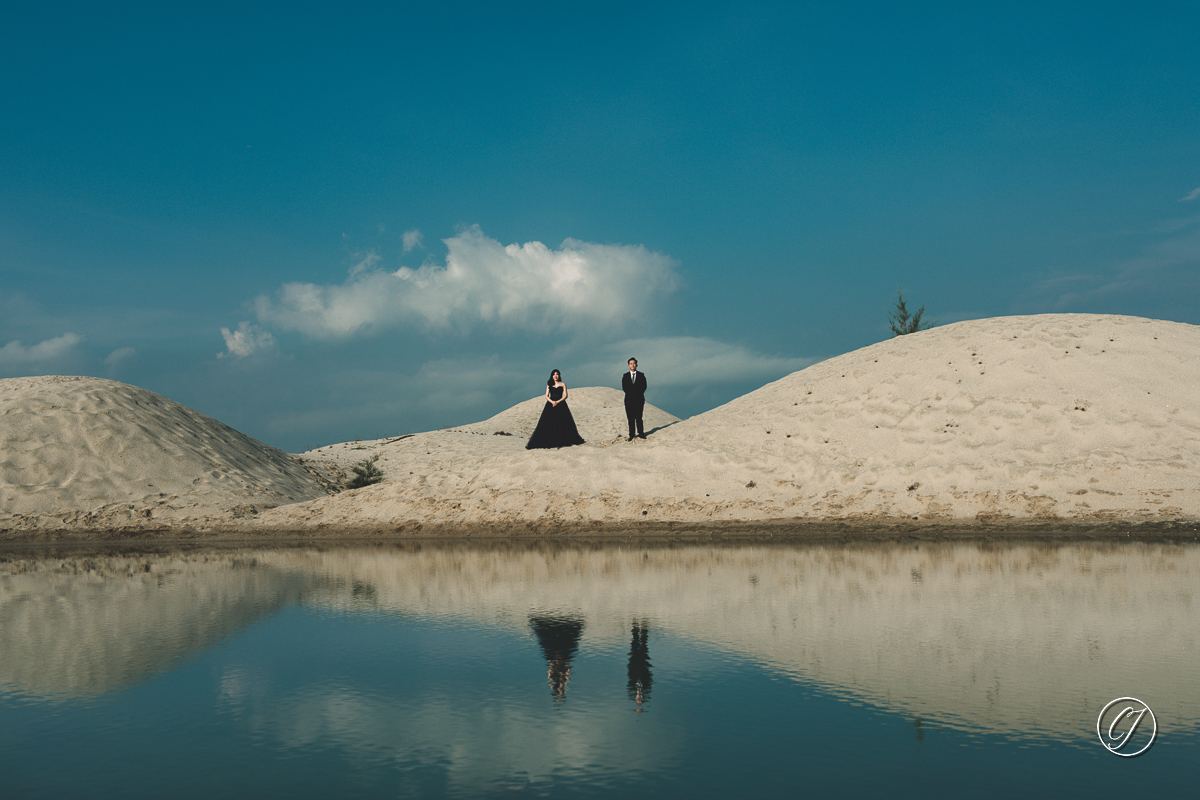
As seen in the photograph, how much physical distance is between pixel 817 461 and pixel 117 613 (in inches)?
605

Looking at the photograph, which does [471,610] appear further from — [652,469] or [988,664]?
[652,469]

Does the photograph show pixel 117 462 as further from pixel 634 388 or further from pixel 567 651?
pixel 567 651

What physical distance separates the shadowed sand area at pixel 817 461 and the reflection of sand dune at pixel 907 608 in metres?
3.19

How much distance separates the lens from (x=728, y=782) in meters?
4.00

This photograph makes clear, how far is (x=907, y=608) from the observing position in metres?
8.22

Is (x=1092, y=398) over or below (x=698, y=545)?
over

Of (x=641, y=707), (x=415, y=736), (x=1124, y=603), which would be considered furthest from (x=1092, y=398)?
(x=415, y=736)

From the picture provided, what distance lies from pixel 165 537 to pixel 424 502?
664cm

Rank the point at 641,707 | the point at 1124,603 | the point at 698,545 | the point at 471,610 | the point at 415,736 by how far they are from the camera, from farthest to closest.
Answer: the point at 698,545 < the point at 471,610 < the point at 1124,603 < the point at 641,707 < the point at 415,736

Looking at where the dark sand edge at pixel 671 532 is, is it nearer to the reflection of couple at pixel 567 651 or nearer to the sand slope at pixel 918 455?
the sand slope at pixel 918 455

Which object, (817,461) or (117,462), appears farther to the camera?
(117,462)

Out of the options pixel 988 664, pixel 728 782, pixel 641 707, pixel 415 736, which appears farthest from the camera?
pixel 988 664

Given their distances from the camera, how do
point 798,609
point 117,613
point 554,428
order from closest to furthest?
point 798,609
point 117,613
point 554,428

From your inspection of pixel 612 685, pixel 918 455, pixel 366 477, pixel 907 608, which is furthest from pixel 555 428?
pixel 612 685
